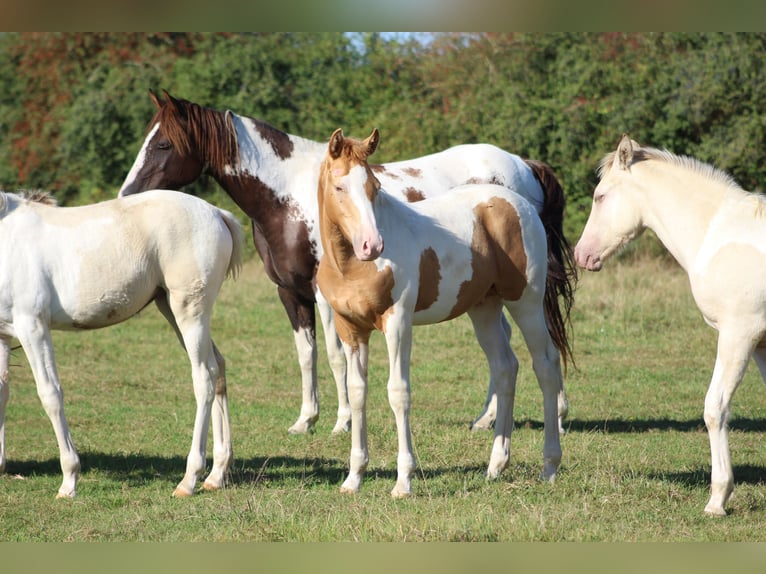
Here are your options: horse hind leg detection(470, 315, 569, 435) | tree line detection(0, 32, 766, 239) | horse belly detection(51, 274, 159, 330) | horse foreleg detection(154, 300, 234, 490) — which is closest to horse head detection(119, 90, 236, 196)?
horse foreleg detection(154, 300, 234, 490)

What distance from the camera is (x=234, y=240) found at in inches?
259

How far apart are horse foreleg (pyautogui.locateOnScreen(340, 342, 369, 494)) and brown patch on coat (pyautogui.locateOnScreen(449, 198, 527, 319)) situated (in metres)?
0.66

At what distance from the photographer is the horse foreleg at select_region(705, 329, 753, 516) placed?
5.24 m

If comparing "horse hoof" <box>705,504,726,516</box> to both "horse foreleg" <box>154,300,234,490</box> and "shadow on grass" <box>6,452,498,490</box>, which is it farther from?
"horse foreleg" <box>154,300,234,490</box>

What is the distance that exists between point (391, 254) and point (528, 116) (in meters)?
11.1

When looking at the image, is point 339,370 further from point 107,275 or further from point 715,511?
point 715,511

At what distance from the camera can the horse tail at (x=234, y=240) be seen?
6.52 meters

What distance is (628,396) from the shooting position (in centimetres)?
949

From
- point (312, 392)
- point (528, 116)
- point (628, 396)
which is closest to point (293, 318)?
point (312, 392)

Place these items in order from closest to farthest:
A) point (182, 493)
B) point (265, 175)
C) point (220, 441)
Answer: point (182, 493)
point (220, 441)
point (265, 175)

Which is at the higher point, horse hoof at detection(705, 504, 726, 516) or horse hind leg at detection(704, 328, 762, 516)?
horse hind leg at detection(704, 328, 762, 516)

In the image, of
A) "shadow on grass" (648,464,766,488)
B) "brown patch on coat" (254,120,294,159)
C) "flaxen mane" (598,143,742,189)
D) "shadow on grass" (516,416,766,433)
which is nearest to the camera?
"flaxen mane" (598,143,742,189)

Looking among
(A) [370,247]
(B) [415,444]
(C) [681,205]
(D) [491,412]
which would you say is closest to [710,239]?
(C) [681,205]

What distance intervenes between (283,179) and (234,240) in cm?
140
